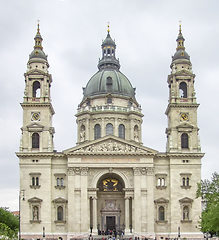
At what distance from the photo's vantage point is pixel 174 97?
7294 cm

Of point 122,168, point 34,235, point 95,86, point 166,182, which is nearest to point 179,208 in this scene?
point 166,182

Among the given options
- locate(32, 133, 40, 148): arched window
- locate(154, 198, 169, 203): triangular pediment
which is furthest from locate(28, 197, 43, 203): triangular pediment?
locate(154, 198, 169, 203): triangular pediment

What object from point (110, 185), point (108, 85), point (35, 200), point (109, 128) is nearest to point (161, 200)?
point (110, 185)

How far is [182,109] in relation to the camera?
72438 mm

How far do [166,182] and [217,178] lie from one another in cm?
1572

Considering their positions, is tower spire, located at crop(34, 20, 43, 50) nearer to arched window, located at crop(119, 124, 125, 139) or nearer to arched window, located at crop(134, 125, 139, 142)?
arched window, located at crop(119, 124, 125, 139)

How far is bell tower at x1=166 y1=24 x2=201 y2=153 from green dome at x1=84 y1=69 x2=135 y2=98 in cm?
1241

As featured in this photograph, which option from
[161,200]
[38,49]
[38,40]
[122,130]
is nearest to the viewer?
[161,200]

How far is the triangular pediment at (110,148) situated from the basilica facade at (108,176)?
147mm

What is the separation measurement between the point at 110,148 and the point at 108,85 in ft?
59.2

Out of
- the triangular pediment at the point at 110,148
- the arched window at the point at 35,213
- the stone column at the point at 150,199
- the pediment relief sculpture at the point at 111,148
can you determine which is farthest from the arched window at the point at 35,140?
the stone column at the point at 150,199

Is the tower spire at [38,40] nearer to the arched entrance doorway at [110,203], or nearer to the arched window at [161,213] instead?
the arched entrance doorway at [110,203]

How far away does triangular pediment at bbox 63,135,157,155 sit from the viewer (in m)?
69.2

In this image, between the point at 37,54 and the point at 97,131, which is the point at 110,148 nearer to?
the point at 97,131
